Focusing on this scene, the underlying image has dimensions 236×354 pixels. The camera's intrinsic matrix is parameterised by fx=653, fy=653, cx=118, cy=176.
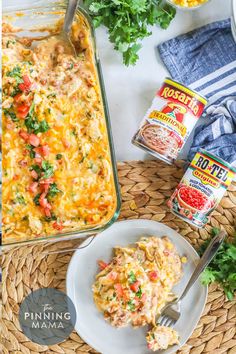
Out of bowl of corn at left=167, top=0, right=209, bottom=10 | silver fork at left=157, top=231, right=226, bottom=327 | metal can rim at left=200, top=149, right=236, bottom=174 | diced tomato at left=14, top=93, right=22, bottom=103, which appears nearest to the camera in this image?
diced tomato at left=14, top=93, right=22, bottom=103

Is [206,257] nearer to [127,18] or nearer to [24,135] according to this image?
[24,135]

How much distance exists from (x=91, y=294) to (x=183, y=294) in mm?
392

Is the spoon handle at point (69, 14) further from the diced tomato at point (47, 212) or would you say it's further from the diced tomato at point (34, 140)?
the diced tomato at point (47, 212)

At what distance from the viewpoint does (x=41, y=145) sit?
2533 mm

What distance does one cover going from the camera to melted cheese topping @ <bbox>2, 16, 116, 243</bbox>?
2516 mm

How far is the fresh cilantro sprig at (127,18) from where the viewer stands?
2730 mm

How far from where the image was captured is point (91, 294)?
110 inches

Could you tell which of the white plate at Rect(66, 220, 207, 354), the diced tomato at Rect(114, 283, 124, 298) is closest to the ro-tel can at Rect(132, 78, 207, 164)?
the white plate at Rect(66, 220, 207, 354)

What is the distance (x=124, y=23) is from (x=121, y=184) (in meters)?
0.69

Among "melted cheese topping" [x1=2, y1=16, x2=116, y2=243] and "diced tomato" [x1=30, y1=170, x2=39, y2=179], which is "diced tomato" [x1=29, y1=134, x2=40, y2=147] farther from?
"diced tomato" [x1=30, y1=170, x2=39, y2=179]

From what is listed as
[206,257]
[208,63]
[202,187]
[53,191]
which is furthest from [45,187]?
[208,63]

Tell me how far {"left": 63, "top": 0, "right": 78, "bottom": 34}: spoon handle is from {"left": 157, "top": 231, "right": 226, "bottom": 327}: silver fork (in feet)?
3.48

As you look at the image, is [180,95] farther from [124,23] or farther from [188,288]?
[188,288]

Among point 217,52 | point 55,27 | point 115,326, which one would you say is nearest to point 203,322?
point 115,326
